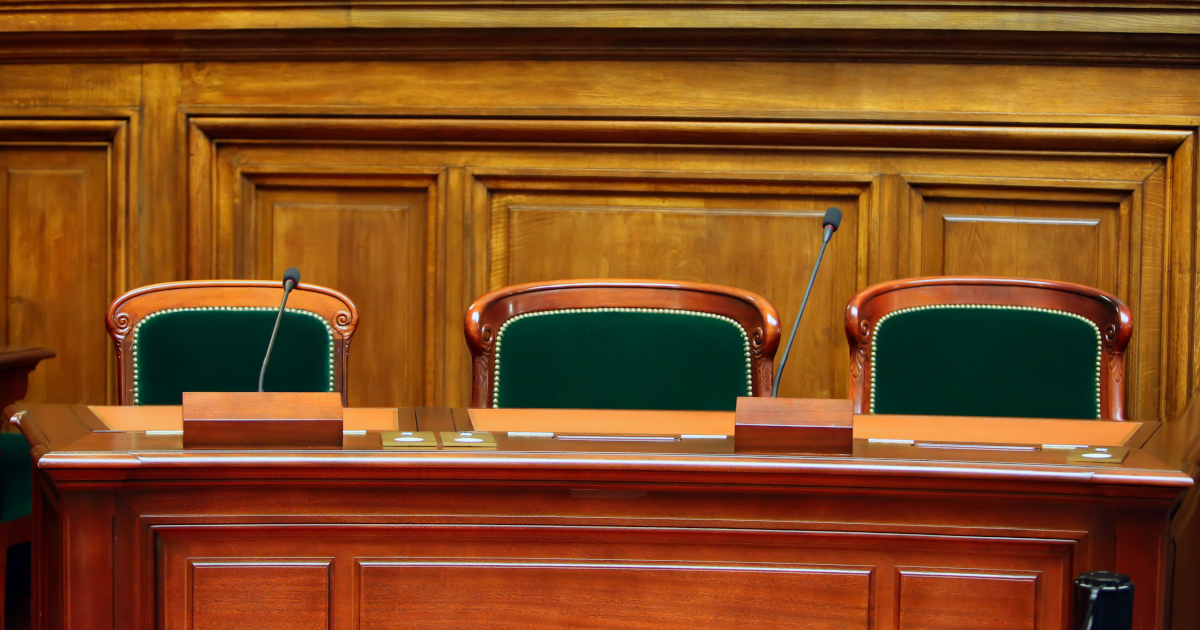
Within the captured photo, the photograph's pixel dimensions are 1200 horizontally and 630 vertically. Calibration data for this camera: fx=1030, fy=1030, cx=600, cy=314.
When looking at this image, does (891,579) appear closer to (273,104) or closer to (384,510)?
(384,510)

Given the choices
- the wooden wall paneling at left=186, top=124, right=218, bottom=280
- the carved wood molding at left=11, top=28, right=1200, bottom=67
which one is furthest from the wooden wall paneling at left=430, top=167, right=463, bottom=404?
the wooden wall paneling at left=186, top=124, right=218, bottom=280

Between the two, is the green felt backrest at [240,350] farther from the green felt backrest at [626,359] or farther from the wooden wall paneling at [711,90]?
the wooden wall paneling at [711,90]

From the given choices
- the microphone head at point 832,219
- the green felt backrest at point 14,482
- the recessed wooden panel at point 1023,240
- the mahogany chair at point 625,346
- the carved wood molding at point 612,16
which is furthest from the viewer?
the recessed wooden panel at point 1023,240

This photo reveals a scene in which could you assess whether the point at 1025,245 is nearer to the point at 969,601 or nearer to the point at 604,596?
the point at 969,601

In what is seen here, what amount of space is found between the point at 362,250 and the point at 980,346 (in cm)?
155

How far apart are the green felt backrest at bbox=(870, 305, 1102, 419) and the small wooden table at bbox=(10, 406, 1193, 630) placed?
35.3 inches

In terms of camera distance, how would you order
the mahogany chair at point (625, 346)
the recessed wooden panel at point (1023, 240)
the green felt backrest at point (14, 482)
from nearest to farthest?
the mahogany chair at point (625, 346), the green felt backrest at point (14, 482), the recessed wooden panel at point (1023, 240)

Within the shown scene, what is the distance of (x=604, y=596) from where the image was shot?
0.97m

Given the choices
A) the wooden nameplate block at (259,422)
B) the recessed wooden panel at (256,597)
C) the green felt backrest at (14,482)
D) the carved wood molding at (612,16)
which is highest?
the carved wood molding at (612,16)

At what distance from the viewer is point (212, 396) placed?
3.53 ft

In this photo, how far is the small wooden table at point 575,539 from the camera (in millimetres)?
957

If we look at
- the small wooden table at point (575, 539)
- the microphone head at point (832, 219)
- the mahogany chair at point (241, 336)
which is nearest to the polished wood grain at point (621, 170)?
the mahogany chair at point (241, 336)

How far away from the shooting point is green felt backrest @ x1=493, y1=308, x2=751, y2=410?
186cm

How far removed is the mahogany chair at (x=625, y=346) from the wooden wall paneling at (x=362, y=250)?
34.0 inches
